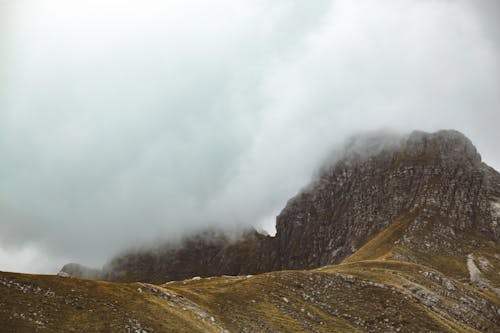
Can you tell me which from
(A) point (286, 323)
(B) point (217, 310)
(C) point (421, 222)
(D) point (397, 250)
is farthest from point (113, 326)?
(C) point (421, 222)

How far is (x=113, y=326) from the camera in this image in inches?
2031

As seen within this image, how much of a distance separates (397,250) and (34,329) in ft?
398

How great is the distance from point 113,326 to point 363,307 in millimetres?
45741

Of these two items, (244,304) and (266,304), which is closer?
(244,304)

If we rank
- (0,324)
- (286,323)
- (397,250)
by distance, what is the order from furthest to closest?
(397,250) → (286,323) → (0,324)

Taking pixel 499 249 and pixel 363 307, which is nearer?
pixel 363 307

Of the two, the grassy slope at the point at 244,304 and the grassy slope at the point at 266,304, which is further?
the grassy slope at the point at 266,304

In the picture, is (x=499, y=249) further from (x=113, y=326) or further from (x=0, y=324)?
(x=0, y=324)

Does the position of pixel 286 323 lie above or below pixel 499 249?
below

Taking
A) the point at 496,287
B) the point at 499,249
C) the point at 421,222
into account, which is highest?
the point at 421,222

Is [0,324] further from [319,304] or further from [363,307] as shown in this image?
[363,307]

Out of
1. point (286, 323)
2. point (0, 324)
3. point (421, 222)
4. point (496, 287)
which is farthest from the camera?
point (421, 222)

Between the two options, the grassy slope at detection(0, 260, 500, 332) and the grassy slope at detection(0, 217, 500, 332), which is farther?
the grassy slope at detection(0, 217, 500, 332)

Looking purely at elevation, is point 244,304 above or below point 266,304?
above
